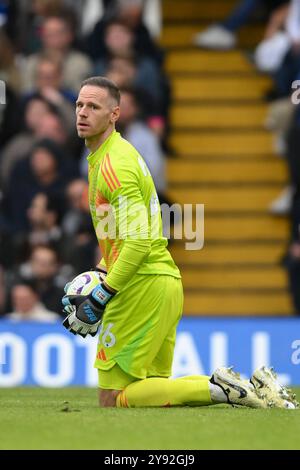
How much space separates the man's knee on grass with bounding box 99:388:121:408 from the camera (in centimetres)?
842

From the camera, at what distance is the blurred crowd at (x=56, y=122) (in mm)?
13508

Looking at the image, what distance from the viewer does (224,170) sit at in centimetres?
1535

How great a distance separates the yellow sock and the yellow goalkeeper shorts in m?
0.08

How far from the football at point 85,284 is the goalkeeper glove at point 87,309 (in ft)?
0.14

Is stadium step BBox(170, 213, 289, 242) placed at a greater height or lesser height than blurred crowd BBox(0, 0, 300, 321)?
lesser

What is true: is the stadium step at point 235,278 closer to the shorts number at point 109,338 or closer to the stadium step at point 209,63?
the stadium step at point 209,63

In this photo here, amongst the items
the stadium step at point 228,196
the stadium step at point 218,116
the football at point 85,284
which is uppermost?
the stadium step at point 218,116

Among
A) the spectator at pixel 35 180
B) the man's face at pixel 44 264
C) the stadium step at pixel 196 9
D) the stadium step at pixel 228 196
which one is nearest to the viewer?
the man's face at pixel 44 264

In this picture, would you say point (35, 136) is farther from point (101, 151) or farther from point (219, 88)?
point (101, 151)

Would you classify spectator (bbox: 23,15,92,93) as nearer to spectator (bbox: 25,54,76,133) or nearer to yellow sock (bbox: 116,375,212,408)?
spectator (bbox: 25,54,76,133)

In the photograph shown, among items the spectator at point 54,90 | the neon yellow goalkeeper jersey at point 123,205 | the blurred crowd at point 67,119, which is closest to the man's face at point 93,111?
the neon yellow goalkeeper jersey at point 123,205

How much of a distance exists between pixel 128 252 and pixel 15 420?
1248mm

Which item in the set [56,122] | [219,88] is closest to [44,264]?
[56,122]

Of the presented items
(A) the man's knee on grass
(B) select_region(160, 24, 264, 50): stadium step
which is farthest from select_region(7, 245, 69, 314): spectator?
(A) the man's knee on grass
